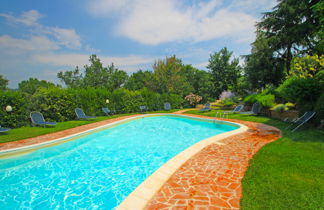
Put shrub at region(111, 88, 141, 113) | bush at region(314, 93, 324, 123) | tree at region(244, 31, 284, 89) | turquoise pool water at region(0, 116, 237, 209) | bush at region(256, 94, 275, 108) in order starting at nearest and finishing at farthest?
→ turquoise pool water at region(0, 116, 237, 209) < bush at region(314, 93, 324, 123) < bush at region(256, 94, 275, 108) < shrub at region(111, 88, 141, 113) < tree at region(244, 31, 284, 89)

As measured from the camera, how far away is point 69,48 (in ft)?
56.9

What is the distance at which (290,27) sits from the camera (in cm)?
1514

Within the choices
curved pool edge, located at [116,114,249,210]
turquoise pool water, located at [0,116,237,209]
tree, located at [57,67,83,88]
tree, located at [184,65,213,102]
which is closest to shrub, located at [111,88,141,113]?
turquoise pool water, located at [0,116,237,209]

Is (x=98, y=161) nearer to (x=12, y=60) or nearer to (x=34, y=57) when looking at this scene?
(x=34, y=57)

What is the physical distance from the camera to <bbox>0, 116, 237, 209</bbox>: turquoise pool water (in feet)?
11.8

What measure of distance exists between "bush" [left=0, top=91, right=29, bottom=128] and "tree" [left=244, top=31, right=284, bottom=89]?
2044 centimetres

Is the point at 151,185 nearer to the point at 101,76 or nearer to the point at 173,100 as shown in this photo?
the point at 173,100

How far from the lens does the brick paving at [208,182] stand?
2.57 m

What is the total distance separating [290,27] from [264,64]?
149 inches

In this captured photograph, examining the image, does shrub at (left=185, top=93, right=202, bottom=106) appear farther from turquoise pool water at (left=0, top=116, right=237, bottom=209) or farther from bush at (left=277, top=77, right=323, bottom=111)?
turquoise pool water at (left=0, top=116, right=237, bottom=209)

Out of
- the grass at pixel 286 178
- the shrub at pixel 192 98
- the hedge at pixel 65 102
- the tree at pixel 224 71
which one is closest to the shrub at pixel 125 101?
the hedge at pixel 65 102

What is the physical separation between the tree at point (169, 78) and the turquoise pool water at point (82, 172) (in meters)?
15.3

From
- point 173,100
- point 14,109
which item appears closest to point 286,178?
point 14,109

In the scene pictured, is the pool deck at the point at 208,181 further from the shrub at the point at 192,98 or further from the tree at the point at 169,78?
the tree at the point at 169,78
